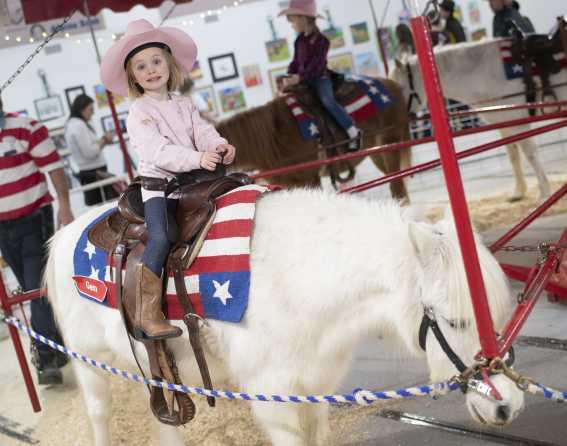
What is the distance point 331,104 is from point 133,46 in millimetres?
3540

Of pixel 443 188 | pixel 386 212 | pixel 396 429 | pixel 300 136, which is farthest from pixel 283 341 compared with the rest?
pixel 443 188

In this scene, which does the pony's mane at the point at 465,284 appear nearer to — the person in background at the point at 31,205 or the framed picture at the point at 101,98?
the person in background at the point at 31,205

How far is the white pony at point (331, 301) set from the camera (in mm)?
1853

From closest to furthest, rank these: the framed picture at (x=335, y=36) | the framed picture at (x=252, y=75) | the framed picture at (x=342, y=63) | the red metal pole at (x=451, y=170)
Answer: the red metal pole at (x=451, y=170) < the framed picture at (x=252, y=75) < the framed picture at (x=335, y=36) < the framed picture at (x=342, y=63)

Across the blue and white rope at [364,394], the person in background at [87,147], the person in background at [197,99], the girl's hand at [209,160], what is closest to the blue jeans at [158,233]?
the girl's hand at [209,160]

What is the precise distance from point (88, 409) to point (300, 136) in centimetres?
358

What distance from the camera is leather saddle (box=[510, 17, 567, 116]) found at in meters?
6.32

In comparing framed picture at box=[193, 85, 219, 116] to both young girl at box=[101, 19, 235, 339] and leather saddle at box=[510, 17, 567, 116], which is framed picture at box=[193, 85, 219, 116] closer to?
leather saddle at box=[510, 17, 567, 116]

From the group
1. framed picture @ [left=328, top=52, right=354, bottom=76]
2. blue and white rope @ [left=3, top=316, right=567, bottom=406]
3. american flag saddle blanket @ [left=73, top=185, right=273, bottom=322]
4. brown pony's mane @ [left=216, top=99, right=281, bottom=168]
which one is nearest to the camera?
blue and white rope @ [left=3, top=316, right=567, bottom=406]

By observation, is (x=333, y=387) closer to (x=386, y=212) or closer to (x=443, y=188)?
(x=386, y=212)

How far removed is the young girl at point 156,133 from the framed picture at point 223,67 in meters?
4.87

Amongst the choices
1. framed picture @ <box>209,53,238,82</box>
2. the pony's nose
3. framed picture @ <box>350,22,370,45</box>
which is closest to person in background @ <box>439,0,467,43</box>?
framed picture @ <box>350,22,370,45</box>

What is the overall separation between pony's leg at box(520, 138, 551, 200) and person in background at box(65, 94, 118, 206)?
4.26 metres

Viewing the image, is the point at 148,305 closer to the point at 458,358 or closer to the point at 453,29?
the point at 458,358
